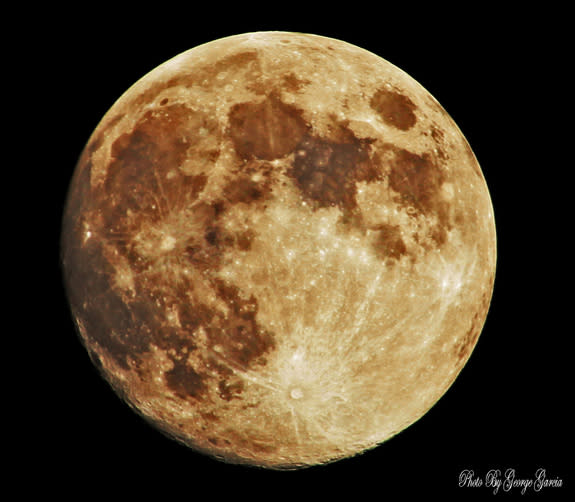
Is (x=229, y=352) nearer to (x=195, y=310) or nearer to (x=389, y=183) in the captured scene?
(x=195, y=310)

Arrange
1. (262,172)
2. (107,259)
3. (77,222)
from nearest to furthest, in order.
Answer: (262,172) < (107,259) < (77,222)

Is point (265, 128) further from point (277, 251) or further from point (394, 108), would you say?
point (394, 108)

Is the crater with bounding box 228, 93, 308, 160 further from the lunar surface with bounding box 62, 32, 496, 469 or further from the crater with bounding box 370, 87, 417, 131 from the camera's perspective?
the crater with bounding box 370, 87, 417, 131

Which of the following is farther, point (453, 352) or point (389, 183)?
point (453, 352)

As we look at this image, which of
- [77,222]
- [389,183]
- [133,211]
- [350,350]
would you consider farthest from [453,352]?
[77,222]

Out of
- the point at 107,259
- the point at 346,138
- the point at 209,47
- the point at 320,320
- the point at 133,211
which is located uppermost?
the point at 209,47

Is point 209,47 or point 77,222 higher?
point 209,47

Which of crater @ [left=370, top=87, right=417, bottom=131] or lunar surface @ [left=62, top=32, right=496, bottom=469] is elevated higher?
crater @ [left=370, top=87, right=417, bottom=131]

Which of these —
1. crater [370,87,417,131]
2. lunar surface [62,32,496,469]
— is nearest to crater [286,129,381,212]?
lunar surface [62,32,496,469]
